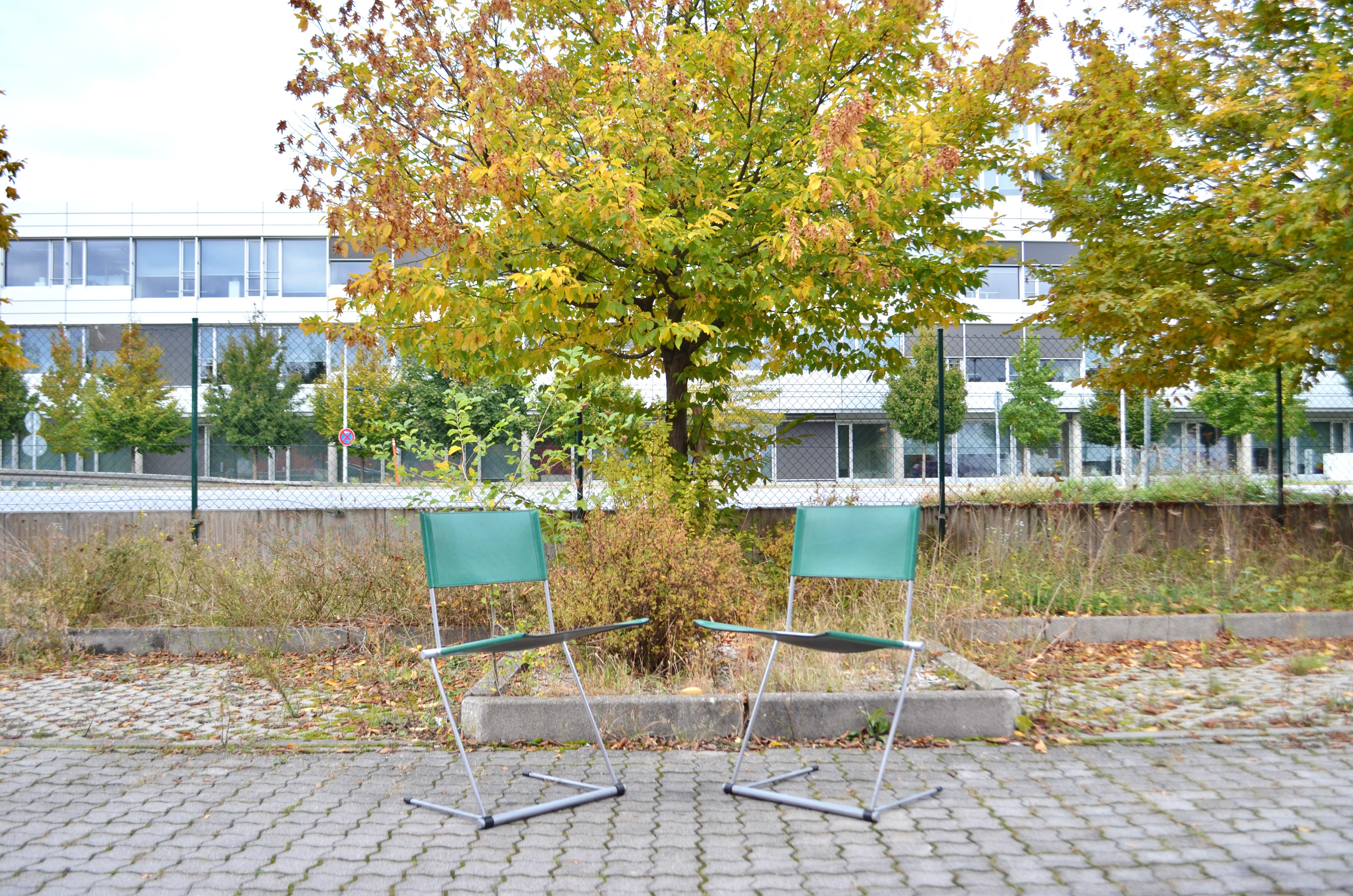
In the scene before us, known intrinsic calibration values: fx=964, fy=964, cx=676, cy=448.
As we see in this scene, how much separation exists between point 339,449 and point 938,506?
7.11 metres

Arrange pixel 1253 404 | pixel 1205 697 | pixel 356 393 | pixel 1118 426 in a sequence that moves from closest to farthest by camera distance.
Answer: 1. pixel 1205 697
2. pixel 1253 404
3. pixel 356 393
4. pixel 1118 426

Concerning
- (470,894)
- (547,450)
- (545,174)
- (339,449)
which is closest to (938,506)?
(547,450)

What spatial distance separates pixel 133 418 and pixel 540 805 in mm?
9880

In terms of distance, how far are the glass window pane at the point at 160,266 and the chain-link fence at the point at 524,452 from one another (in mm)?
23397

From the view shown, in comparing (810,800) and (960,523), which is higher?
(960,523)

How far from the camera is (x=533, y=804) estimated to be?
3473 mm

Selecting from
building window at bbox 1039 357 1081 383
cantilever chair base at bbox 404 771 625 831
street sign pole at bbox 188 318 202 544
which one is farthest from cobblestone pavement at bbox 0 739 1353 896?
building window at bbox 1039 357 1081 383

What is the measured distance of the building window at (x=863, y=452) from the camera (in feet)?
30.8

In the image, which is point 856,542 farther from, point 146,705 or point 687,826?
point 146,705

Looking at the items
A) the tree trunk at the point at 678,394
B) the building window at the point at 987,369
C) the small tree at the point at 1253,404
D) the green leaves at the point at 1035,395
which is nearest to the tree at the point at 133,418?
the tree trunk at the point at 678,394

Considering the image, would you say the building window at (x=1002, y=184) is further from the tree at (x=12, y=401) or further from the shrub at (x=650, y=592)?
the tree at (x=12, y=401)

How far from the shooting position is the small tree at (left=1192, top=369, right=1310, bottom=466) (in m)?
9.38

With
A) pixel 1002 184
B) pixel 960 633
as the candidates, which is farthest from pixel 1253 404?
pixel 960 633

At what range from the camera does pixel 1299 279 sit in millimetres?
6852
